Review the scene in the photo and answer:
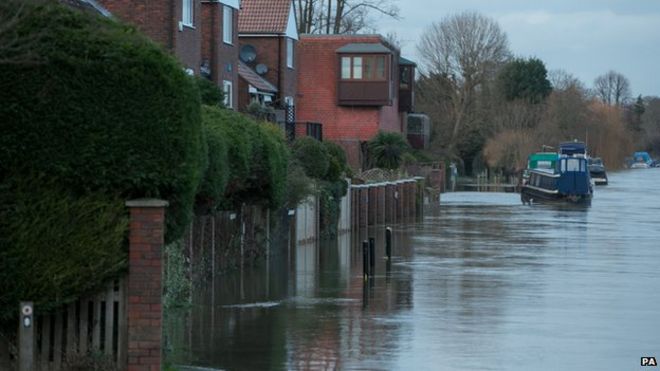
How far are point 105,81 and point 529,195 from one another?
57149mm

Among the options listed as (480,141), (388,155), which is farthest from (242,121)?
(480,141)

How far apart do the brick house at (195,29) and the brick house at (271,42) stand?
34.6ft

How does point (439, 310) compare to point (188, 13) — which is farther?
point (188, 13)

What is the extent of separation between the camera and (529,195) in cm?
6844

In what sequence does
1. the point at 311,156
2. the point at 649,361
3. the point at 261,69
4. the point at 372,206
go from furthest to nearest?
the point at 261,69
the point at 372,206
the point at 311,156
the point at 649,361

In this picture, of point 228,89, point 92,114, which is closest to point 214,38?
point 228,89

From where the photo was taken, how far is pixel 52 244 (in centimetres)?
1246

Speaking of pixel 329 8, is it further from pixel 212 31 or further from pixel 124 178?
pixel 124 178

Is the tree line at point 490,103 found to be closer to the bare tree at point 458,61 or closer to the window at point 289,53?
the bare tree at point 458,61

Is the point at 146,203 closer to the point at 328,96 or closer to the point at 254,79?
the point at 254,79

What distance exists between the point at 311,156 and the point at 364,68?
2595 cm

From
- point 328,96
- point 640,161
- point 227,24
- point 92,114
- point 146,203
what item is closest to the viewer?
point 146,203

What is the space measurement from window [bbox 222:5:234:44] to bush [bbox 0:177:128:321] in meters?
29.6

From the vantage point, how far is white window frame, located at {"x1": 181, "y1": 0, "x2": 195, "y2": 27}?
1414 inches
